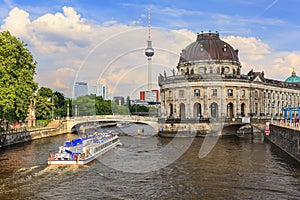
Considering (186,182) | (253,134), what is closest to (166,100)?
(253,134)

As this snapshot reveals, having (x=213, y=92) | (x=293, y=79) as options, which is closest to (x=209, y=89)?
(x=213, y=92)

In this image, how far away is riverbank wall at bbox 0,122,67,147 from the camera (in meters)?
60.3

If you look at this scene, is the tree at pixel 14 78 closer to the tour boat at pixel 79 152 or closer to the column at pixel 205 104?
the tour boat at pixel 79 152

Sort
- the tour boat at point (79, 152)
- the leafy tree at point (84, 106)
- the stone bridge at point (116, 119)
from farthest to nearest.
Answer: the leafy tree at point (84, 106), the stone bridge at point (116, 119), the tour boat at point (79, 152)

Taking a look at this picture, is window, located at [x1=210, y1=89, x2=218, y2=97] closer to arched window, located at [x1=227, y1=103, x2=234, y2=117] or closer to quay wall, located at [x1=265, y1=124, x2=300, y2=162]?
arched window, located at [x1=227, y1=103, x2=234, y2=117]

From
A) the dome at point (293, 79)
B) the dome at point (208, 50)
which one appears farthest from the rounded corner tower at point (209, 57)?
the dome at point (293, 79)

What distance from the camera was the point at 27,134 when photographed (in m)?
69.5

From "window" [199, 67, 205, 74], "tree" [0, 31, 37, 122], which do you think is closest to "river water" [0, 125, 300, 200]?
"tree" [0, 31, 37, 122]

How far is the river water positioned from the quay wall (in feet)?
3.92

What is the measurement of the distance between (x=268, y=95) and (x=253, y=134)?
23076 mm

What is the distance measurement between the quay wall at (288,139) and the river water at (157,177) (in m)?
1.20

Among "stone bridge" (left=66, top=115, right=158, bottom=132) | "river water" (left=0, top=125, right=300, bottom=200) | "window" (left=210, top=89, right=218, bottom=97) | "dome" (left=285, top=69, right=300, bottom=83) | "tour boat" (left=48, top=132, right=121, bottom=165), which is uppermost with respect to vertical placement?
"dome" (left=285, top=69, right=300, bottom=83)

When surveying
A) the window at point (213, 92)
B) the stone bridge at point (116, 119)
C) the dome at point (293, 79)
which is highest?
the dome at point (293, 79)

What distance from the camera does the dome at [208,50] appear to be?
95.4 meters
